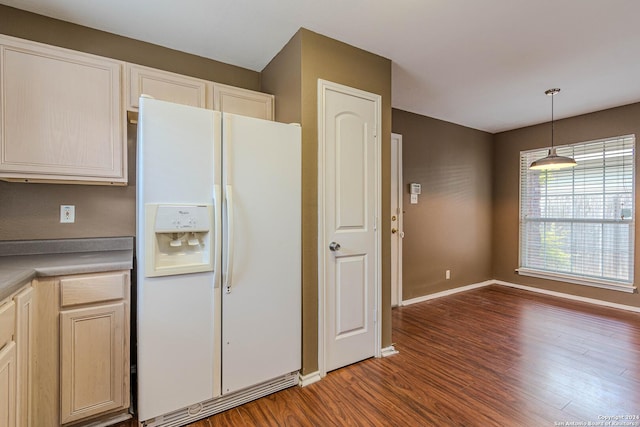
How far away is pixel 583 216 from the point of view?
382cm

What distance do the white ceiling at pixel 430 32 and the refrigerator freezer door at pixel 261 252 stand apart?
0.74 meters

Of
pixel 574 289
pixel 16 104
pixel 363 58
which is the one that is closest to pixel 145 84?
pixel 16 104

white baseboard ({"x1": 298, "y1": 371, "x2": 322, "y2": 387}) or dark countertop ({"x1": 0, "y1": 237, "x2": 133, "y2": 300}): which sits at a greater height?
dark countertop ({"x1": 0, "y1": 237, "x2": 133, "y2": 300})

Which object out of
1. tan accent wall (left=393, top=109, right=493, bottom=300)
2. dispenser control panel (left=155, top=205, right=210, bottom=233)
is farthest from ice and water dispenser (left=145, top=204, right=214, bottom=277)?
tan accent wall (left=393, top=109, right=493, bottom=300)

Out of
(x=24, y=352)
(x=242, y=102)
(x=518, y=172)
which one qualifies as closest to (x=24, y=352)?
(x=24, y=352)

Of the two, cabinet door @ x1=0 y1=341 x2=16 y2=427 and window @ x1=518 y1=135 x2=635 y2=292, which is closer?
cabinet door @ x1=0 y1=341 x2=16 y2=427

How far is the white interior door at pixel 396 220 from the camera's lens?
360 cm

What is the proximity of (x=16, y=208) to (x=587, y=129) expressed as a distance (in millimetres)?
5756

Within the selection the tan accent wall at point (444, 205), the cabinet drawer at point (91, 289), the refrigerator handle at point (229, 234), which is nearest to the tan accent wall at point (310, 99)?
the refrigerator handle at point (229, 234)

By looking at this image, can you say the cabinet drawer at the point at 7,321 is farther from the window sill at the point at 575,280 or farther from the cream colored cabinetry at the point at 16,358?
the window sill at the point at 575,280

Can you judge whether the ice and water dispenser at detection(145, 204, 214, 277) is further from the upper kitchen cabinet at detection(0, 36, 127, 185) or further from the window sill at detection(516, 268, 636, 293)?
the window sill at detection(516, 268, 636, 293)

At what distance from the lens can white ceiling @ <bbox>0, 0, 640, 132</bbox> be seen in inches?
70.7

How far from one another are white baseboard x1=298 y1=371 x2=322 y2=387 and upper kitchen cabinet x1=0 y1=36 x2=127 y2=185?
1738mm

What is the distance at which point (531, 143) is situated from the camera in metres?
4.31
